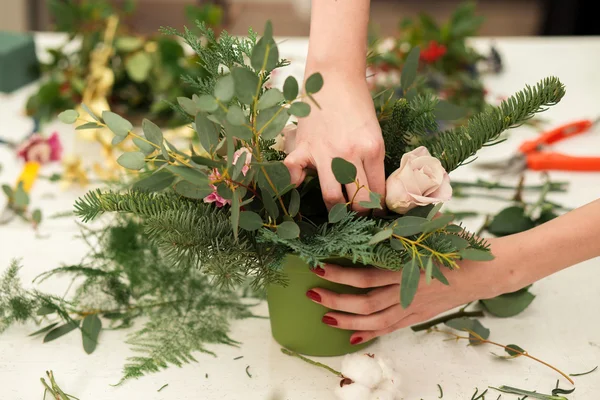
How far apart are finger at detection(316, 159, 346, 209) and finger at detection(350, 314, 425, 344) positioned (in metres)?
0.18

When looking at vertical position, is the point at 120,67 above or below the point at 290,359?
above

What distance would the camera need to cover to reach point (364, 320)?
0.75 metres

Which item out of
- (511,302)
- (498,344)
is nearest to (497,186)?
(511,302)

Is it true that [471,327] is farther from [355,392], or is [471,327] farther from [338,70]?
[338,70]

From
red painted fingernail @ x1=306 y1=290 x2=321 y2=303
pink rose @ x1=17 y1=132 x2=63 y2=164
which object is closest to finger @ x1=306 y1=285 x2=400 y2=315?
red painted fingernail @ x1=306 y1=290 x2=321 y2=303

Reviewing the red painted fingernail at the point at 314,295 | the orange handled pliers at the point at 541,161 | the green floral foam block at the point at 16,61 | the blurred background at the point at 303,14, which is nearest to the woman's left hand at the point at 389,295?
the red painted fingernail at the point at 314,295

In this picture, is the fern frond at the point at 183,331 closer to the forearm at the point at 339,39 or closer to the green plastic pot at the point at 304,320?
the green plastic pot at the point at 304,320

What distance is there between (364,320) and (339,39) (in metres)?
0.33

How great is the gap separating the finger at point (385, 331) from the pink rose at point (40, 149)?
78cm

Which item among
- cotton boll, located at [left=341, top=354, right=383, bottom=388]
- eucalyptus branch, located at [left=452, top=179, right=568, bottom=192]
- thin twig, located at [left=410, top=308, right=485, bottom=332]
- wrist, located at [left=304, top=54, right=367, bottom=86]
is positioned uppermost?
wrist, located at [left=304, top=54, right=367, bottom=86]

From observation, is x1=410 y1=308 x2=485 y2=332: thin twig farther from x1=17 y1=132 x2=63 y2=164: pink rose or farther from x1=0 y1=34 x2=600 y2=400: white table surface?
x1=17 y1=132 x2=63 y2=164: pink rose

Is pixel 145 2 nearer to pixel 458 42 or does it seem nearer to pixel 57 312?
pixel 458 42

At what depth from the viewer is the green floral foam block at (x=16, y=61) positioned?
1.51 m

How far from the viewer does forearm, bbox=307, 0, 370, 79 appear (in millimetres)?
727
